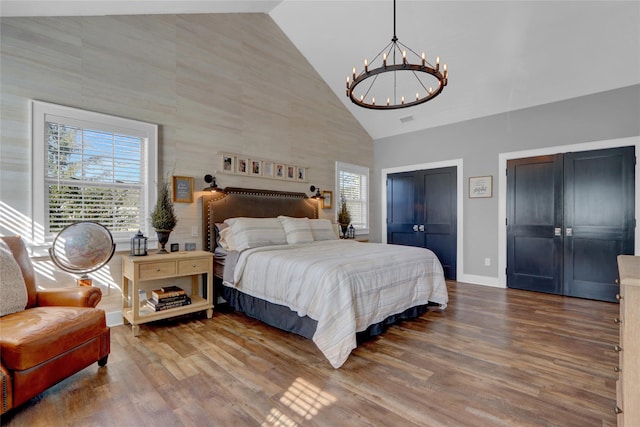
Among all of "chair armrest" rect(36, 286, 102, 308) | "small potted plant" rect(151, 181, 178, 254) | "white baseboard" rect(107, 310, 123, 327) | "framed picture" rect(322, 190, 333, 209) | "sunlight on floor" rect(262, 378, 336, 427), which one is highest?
"framed picture" rect(322, 190, 333, 209)

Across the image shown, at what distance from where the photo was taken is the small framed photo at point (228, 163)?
4066mm

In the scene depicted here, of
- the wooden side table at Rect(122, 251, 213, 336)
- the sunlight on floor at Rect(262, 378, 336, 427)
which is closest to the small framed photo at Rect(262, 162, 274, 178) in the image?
the wooden side table at Rect(122, 251, 213, 336)

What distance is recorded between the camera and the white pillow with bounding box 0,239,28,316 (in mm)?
1959

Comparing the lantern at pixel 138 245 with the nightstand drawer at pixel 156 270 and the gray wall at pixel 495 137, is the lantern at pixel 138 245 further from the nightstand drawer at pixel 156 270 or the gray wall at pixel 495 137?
the gray wall at pixel 495 137

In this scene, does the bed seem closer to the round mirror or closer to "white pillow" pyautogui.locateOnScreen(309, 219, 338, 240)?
"white pillow" pyautogui.locateOnScreen(309, 219, 338, 240)

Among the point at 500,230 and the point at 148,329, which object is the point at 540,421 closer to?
the point at 148,329

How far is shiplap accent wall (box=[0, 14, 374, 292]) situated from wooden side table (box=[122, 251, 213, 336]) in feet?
0.98

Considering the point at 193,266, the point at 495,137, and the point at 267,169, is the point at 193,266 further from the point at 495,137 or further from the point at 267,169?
the point at 495,137

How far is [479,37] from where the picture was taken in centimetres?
393

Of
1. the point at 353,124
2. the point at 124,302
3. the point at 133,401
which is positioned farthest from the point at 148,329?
the point at 353,124

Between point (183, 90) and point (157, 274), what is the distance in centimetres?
218

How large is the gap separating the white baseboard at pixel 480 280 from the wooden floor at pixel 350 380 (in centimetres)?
172

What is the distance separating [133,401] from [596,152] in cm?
571

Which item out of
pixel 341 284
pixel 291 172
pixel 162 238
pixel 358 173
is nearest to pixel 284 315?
pixel 341 284
